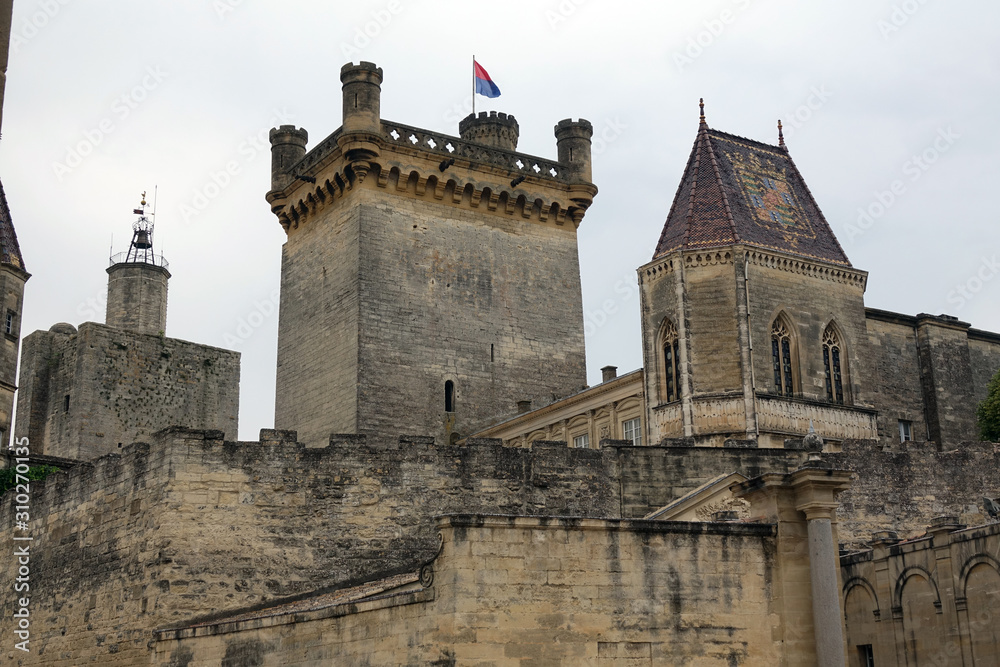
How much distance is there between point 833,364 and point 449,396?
991 cm

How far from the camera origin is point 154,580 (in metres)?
20.8

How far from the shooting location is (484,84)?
1470 inches

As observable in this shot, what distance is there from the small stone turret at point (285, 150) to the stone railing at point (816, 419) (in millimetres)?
15994

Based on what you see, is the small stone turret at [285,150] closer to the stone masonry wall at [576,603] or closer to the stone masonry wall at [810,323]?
Result: the stone masonry wall at [810,323]

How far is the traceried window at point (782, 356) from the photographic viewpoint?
2950 centimetres

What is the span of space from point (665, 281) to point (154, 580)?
14.7 metres

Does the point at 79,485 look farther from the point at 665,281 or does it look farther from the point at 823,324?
the point at 823,324

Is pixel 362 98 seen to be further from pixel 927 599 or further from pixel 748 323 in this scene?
pixel 927 599

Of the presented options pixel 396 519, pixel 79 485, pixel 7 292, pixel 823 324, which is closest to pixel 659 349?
pixel 823 324

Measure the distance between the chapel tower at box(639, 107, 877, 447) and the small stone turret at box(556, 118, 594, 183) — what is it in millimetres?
4993

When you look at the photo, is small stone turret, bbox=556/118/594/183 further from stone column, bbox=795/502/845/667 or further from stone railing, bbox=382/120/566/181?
stone column, bbox=795/502/845/667

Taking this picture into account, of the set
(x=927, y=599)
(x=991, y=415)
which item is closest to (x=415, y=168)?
(x=991, y=415)

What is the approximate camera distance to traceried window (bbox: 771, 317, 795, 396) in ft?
96.8

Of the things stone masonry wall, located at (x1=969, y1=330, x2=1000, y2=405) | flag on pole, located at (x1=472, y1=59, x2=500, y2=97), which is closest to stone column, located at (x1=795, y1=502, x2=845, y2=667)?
stone masonry wall, located at (x1=969, y1=330, x2=1000, y2=405)
